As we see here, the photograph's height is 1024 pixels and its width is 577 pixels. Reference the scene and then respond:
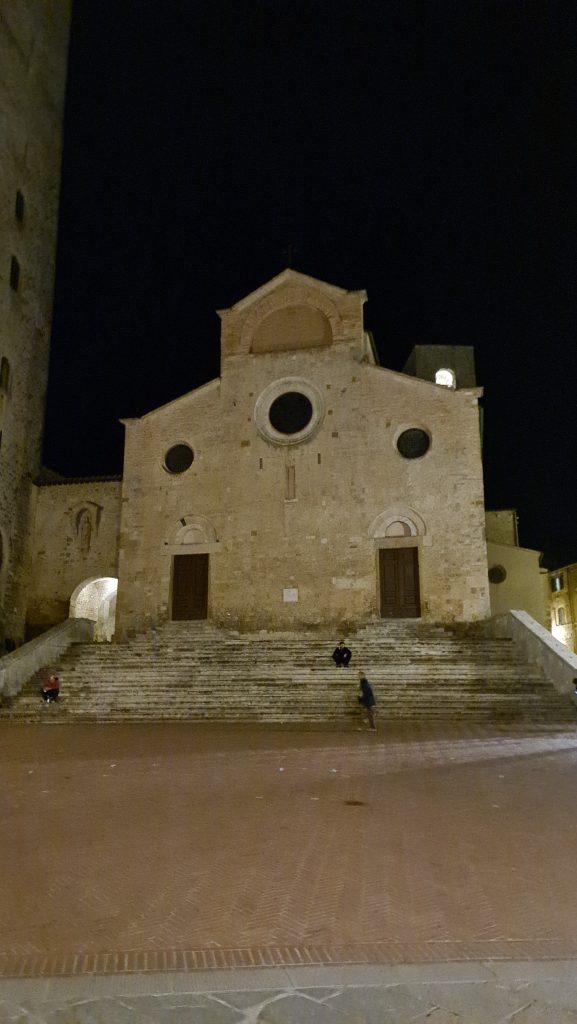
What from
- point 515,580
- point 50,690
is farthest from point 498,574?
point 50,690

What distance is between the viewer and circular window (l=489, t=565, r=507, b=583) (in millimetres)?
27391

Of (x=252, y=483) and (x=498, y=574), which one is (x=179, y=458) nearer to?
(x=252, y=483)

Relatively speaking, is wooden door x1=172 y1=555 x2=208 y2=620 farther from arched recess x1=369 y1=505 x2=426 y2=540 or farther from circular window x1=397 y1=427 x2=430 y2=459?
circular window x1=397 y1=427 x2=430 y2=459

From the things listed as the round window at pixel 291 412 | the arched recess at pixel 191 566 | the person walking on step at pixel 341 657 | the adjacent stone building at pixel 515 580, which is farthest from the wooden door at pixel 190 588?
the adjacent stone building at pixel 515 580

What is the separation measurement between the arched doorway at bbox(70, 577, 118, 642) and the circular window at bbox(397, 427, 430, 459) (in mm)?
11390

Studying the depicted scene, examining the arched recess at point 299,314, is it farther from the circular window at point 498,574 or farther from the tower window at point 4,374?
the circular window at point 498,574

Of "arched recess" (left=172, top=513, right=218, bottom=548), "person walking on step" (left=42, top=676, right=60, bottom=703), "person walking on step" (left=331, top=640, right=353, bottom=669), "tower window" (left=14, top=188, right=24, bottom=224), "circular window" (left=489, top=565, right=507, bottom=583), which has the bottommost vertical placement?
"person walking on step" (left=42, top=676, right=60, bottom=703)

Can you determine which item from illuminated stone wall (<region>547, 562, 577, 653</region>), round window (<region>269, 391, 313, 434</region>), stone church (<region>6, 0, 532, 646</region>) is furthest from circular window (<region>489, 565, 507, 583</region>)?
illuminated stone wall (<region>547, 562, 577, 653</region>)

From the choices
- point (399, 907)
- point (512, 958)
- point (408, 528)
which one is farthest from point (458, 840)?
point (408, 528)

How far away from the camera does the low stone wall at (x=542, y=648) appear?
47.0 feet

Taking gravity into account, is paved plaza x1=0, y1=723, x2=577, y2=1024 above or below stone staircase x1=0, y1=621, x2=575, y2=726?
below

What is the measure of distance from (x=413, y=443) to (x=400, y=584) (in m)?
4.62

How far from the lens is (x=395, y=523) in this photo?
21625 millimetres

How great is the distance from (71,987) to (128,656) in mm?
16139
